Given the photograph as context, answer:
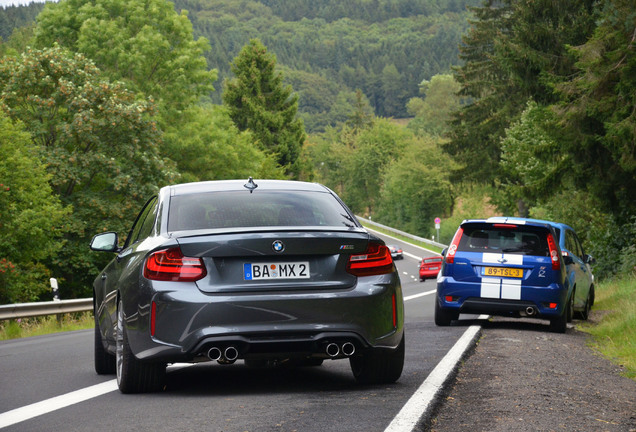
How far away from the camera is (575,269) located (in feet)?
54.2

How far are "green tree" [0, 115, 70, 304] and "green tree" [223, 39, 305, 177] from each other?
56.2m

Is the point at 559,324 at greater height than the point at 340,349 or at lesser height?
lesser

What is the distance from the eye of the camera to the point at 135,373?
7.26 m

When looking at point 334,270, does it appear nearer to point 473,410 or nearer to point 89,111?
point 473,410

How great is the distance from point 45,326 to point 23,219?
46.8ft

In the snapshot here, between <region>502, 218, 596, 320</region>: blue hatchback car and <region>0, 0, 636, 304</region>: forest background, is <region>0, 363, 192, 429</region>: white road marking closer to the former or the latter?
<region>502, 218, 596, 320</region>: blue hatchback car

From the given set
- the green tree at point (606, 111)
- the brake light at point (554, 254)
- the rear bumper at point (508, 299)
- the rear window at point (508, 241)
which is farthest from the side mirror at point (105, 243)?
the green tree at point (606, 111)

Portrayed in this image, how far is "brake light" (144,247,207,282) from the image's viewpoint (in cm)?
688

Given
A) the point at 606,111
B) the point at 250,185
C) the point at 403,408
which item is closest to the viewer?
the point at 403,408

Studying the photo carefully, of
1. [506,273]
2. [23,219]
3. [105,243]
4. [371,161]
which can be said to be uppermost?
[105,243]

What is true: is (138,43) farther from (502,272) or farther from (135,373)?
(135,373)

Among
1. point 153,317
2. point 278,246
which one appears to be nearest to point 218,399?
point 153,317

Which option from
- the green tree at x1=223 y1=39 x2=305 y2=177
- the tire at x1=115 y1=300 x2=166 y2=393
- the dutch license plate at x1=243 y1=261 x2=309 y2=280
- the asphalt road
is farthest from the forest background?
the green tree at x1=223 y1=39 x2=305 y2=177

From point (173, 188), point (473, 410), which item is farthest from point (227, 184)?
point (473, 410)
